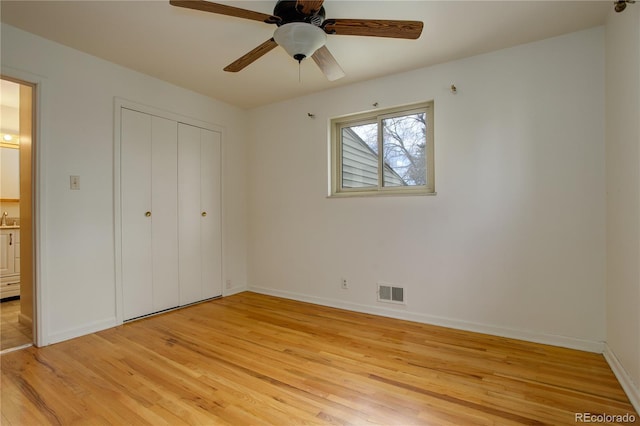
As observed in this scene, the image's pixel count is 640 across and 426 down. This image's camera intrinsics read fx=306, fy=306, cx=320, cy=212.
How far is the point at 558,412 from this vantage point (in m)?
1.57

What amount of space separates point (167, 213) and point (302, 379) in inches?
89.2

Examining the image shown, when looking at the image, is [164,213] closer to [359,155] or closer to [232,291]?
[232,291]

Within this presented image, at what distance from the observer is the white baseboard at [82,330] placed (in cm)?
245

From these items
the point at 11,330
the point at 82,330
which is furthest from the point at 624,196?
the point at 11,330

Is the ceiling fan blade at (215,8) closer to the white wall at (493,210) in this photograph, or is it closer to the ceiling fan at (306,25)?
the ceiling fan at (306,25)

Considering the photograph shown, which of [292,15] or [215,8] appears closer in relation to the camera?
[215,8]

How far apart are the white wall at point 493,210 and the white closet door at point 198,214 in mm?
1169

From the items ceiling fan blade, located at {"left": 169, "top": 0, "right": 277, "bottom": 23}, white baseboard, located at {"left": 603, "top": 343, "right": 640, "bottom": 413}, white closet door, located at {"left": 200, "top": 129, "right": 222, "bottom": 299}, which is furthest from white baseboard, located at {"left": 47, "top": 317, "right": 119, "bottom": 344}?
white baseboard, located at {"left": 603, "top": 343, "right": 640, "bottom": 413}

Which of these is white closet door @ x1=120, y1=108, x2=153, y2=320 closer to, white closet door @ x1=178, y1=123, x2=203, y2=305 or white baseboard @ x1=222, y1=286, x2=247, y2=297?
white closet door @ x1=178, y1=123, x2=203, y2=305

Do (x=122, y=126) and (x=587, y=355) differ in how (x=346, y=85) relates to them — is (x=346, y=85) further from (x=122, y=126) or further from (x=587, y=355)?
(x=587, y=355)

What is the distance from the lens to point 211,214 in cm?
370

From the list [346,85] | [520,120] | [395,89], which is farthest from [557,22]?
[346,85]

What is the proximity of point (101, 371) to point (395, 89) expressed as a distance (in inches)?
130

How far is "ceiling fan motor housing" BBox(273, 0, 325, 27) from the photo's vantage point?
1735 millimetres
